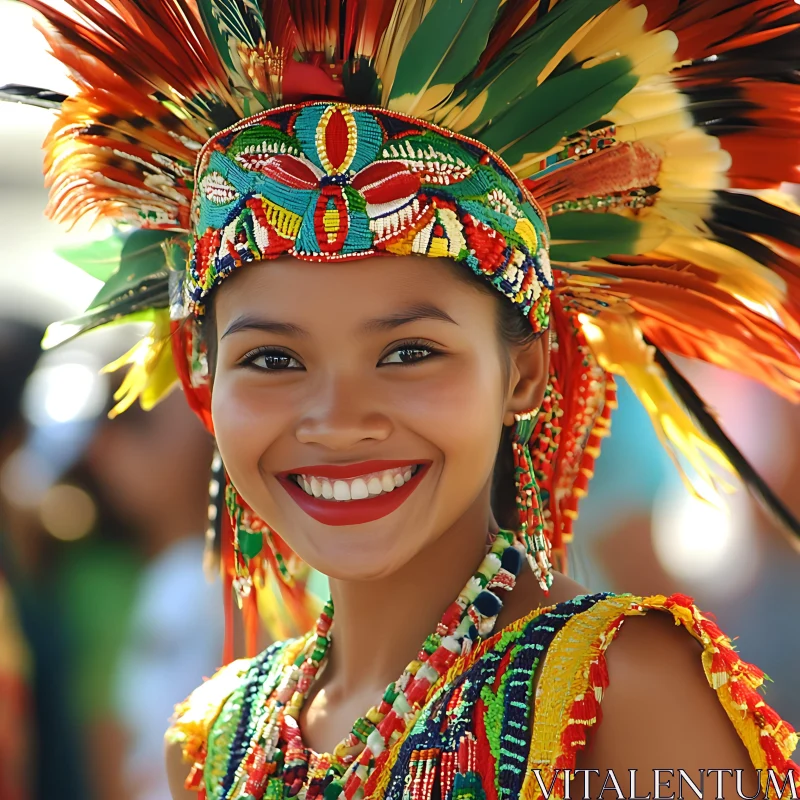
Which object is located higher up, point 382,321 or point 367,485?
A: point 382,321

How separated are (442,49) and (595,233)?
487 mm

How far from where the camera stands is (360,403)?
1.74m

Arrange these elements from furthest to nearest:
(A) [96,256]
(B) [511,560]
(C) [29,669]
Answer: (C) [29,669]
(A) [96,256]
(B) [511,560]

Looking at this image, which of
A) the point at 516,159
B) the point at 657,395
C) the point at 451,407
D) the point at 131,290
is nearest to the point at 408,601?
the point at 451,407

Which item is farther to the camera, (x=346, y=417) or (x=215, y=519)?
(x=215, y=519)

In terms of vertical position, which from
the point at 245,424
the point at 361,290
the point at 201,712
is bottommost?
the point at 201,712

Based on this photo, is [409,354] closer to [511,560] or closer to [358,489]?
[358,489]

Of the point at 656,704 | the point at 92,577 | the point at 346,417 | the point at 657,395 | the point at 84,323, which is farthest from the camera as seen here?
the point at 92,577

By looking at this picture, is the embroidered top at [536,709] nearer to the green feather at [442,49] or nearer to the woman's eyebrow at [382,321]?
the woman's eyebrow at [382,321]

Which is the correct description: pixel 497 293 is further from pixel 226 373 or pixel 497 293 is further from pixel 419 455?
pixel 226 373

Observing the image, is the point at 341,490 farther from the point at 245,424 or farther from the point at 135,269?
the point at 135,269

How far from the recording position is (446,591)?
6.45 feet

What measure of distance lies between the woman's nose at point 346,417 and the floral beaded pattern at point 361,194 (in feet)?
0.69

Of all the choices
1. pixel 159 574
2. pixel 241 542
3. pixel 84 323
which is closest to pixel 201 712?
pixel 241 542
